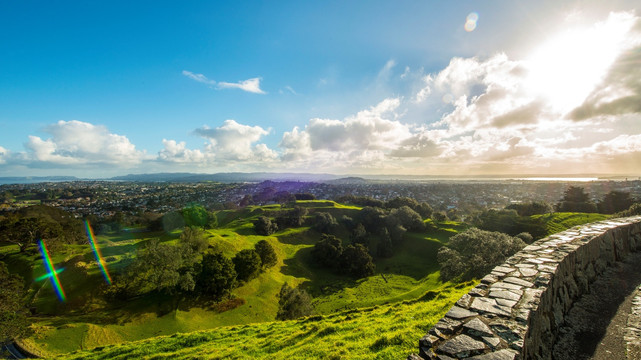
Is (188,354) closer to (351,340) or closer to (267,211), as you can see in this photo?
(351,340)

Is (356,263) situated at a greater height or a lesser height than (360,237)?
lesser

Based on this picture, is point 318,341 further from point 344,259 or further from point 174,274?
point 344,259

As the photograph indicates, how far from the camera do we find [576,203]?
2781 inches

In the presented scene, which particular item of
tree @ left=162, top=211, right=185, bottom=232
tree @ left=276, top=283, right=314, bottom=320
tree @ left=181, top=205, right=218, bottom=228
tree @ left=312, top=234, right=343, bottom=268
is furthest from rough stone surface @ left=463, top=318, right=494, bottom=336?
tree @ left=162, top=211, right=185, bottom=232

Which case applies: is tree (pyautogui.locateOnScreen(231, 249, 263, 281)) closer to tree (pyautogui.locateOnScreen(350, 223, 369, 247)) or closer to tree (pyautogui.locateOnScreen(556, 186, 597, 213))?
tree (pyautogui.locateOnScreen(350, 223, 369, 247))

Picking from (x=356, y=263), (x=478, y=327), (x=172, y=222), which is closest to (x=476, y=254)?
(x=356, y=263)

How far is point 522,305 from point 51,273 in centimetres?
5561

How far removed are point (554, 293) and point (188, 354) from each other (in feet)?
58.0

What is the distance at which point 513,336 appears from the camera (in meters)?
4.67

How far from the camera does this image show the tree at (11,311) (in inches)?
849

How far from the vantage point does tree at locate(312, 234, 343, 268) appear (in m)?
53.2

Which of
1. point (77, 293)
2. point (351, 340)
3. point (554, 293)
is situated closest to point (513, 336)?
point (554, 293)

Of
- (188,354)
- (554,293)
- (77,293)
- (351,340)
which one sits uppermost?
(554,293)

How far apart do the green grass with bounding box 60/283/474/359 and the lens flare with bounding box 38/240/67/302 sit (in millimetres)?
21952
